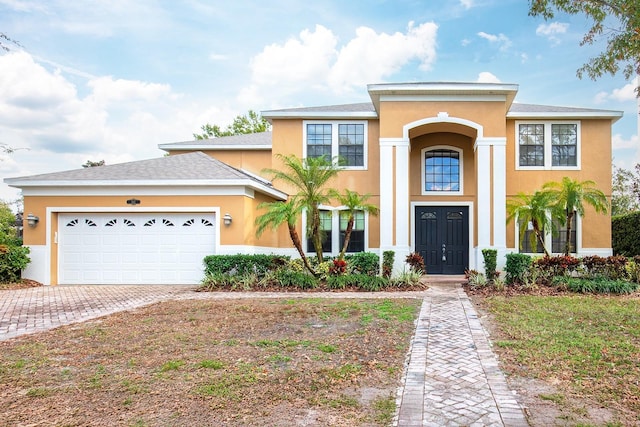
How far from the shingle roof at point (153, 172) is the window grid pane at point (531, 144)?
977 cm

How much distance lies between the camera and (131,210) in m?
14.4

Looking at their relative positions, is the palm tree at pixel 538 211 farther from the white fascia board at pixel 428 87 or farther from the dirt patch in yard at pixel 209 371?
the dirt patch in yard at pixel 209 371

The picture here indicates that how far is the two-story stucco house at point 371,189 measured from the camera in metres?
14.3

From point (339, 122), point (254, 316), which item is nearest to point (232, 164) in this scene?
point (339, 122)

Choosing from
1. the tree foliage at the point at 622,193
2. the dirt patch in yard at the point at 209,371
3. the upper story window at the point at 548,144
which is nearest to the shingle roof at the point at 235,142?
the upper story window at the point at 548,144

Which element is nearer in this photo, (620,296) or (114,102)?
(620,296)

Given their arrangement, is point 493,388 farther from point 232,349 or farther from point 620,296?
point 620,296

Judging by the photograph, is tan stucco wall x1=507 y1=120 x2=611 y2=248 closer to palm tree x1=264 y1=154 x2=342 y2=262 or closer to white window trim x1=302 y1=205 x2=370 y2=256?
white window trim x1=302 y1=205 x2=370 y2=256

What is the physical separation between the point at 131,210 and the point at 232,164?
5.57 m

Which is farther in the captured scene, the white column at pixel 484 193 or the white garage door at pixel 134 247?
the white column at pixel 484 193

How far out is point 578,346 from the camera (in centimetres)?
639

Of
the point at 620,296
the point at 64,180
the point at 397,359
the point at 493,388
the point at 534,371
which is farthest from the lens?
the point at 64,180

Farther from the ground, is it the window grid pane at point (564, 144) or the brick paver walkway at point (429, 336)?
the window grid pane at point (564, 144)

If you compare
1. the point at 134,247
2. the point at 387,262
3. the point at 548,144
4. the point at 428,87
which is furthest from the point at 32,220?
the point at 548,144
